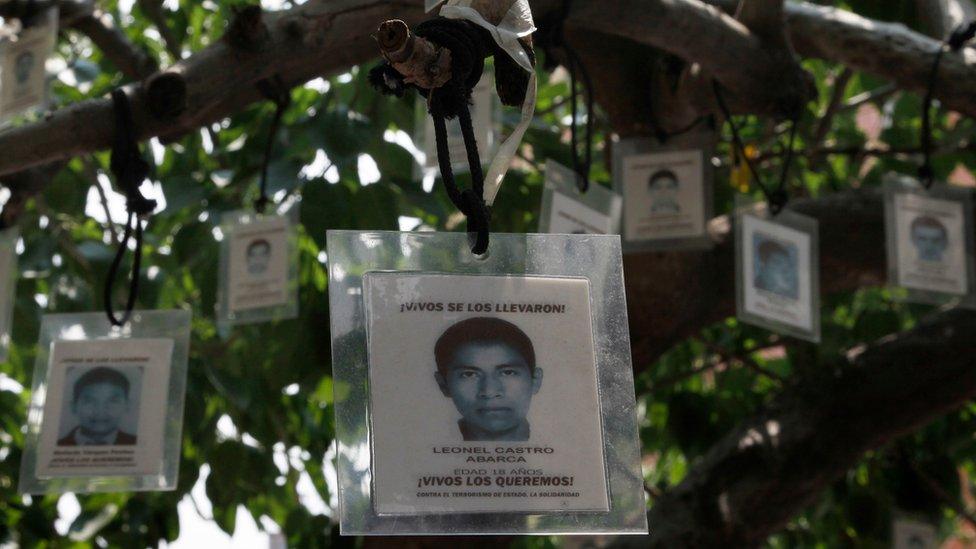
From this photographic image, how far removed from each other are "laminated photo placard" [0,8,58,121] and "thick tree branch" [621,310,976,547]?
1356 mm

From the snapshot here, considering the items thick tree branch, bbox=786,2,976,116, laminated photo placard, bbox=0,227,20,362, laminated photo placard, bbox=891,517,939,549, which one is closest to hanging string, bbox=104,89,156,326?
laminated photo placard, bbox=0,227,20,362

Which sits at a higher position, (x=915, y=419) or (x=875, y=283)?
(x=875, y=283)

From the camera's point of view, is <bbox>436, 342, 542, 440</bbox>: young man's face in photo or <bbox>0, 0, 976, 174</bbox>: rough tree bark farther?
<bbox>0, 0, 976, 174</bbox>: rough tree bark

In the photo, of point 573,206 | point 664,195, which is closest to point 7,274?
point 573,206

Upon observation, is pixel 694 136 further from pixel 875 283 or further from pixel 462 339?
pixel 462 339

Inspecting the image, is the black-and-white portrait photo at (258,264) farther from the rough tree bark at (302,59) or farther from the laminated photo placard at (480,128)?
the rough tree bark at (302,59)

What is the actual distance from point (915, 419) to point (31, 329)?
1.67 metres

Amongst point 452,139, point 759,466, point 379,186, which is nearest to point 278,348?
point 379,186

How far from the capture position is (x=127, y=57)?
232 cm

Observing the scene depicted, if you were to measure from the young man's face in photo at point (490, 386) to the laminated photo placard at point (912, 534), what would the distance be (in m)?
2.23

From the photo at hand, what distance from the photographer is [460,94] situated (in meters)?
0.78

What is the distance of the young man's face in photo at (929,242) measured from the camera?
2.10 meters

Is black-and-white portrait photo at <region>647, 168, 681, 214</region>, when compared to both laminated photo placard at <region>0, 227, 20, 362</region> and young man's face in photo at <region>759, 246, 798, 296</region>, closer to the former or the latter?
young man's face in photo at <region>759, 246, 798, 296</region>

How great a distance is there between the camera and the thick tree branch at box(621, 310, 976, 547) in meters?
2.24
